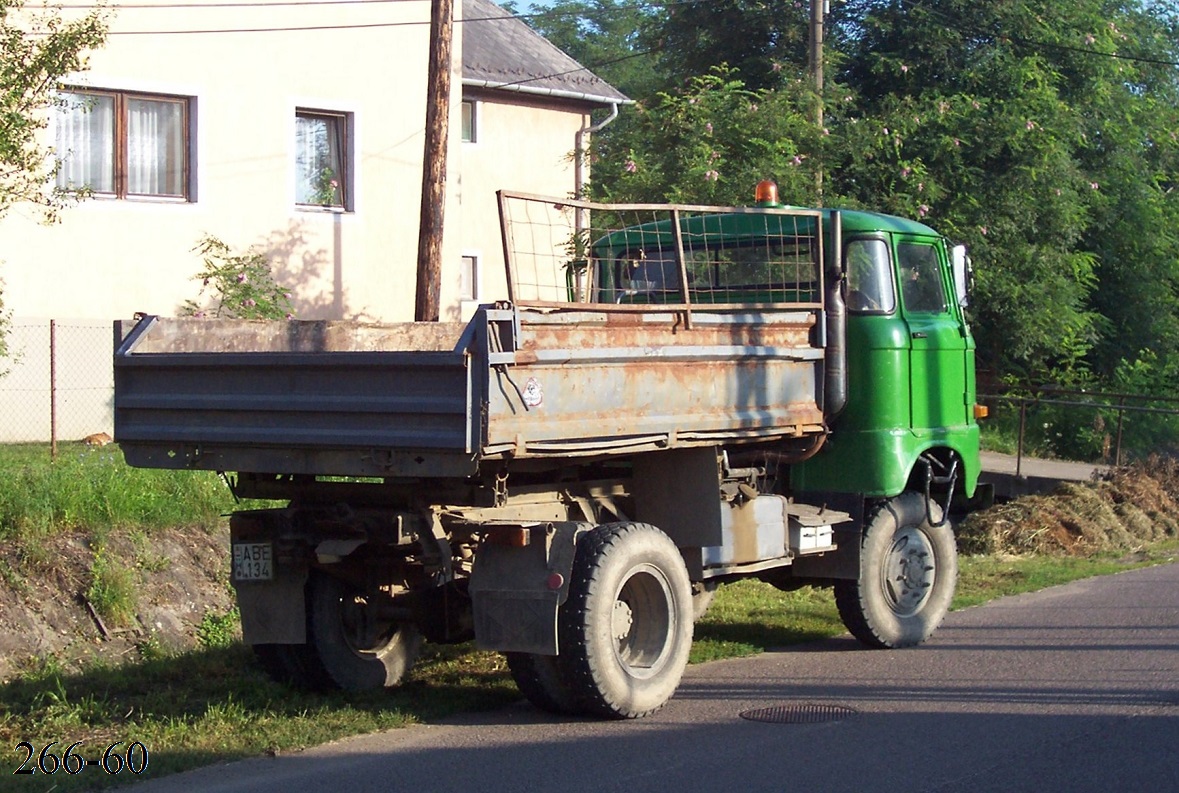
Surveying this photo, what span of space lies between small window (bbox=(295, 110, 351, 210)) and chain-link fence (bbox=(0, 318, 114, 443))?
11.4 ft

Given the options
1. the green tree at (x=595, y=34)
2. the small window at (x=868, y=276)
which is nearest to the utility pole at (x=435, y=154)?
the small window at (x=868, y=276)

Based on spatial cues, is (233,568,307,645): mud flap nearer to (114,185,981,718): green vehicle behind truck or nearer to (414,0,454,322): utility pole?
(114,185,981,718): green vehicle behind truck

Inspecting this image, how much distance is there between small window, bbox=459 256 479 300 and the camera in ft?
85.4

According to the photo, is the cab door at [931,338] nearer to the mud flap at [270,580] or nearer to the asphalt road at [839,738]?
the asphalt road at [839,738]

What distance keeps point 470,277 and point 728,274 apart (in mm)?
17116

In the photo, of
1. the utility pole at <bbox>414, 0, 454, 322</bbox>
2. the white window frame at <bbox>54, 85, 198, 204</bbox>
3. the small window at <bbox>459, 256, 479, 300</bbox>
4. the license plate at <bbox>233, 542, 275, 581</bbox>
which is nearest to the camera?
the license plate at <bbox>233, 542, 275, 581</bbox>

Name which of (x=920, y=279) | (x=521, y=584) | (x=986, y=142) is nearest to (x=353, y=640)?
Result: (x=521, y=584)

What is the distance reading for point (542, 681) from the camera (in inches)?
283

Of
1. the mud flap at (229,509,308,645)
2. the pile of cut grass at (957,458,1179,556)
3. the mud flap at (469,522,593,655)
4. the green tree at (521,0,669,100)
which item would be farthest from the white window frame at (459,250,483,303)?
the green tree at (521,0,669,100)

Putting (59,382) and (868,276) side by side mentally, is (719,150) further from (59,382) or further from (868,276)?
(868,276)

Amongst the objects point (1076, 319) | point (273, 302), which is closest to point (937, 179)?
point (1076, 319)

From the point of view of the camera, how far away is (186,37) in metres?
17.4

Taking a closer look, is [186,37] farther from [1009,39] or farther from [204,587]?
[1009,39]

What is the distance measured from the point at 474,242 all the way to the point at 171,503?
16.6 metres
